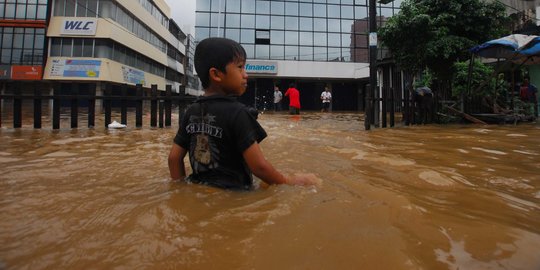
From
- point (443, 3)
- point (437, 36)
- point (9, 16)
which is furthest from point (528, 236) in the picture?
point (9, 16)

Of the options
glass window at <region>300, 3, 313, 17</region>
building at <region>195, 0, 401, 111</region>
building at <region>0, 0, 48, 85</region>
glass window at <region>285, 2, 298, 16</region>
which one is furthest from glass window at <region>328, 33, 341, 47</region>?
building at <region>0, 0, 48, 85</region>

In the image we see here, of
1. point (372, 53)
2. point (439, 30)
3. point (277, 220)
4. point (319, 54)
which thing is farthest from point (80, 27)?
point (277, 220)

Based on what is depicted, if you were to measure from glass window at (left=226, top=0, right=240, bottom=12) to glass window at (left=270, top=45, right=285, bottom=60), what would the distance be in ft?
14.7

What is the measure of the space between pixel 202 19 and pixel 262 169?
92.8ft

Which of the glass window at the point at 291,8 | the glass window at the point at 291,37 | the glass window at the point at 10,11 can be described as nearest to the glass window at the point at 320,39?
the glass window at the point at 291,37

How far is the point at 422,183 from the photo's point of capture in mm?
2492

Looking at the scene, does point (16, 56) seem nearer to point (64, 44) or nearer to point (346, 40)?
point (64, 44)

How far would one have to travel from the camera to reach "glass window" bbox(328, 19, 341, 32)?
3023 centimetres

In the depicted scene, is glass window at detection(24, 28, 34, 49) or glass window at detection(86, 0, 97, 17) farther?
glass window at detection(24, 28, 34, 49)

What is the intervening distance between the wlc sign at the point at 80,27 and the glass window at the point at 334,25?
66.4ft

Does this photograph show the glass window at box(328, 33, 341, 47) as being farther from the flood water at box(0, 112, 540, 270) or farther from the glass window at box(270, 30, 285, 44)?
the flood water at box(0, 112, 540, 270)

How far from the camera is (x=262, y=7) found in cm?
2916

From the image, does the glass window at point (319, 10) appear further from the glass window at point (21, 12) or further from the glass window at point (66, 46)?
the glass window at point (21, 12)

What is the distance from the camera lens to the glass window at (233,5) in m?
28.4
